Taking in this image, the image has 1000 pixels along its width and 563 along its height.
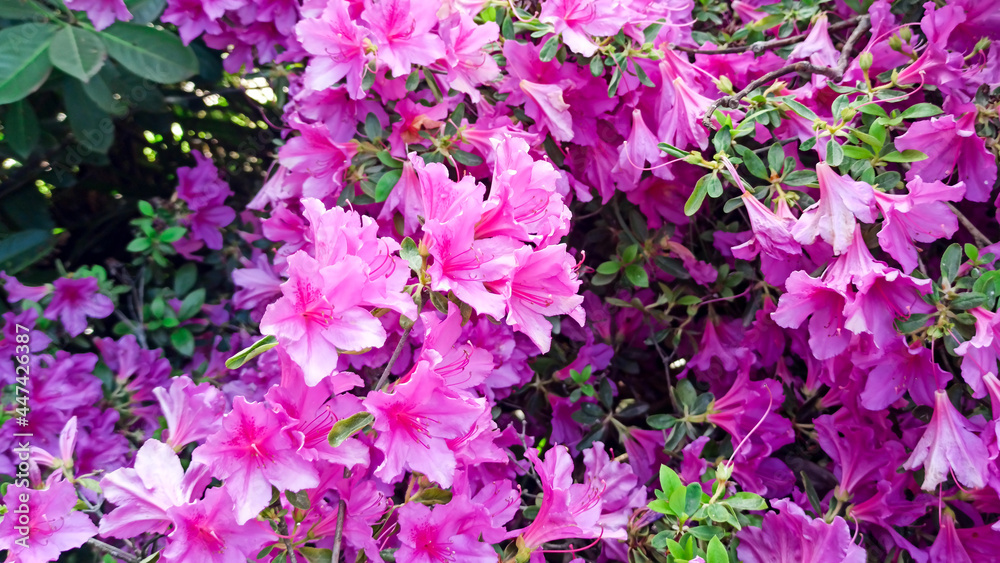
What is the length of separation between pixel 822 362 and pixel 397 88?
Answer: 2.89ft

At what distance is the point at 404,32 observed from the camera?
112cm

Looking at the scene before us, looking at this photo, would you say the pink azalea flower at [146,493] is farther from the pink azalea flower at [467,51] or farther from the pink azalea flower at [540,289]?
the pink azalea flower at [467,51]

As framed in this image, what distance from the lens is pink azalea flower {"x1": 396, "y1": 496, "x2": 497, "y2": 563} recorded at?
2.88 ft

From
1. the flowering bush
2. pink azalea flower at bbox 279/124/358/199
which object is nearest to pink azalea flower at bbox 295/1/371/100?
the flowering bush

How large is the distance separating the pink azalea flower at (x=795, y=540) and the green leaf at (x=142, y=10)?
1.60m

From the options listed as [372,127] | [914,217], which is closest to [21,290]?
[372,127]

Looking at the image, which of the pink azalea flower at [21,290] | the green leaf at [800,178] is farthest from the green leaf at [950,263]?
the pink azalea flower at [21,290]

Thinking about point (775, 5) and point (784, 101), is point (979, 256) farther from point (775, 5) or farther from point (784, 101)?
point (775, 5)

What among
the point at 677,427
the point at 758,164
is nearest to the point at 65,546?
the point at 677,427

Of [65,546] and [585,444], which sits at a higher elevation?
[65,546]

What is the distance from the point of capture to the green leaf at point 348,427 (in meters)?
0.77

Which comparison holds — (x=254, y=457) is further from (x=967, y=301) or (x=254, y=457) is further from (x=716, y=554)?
(x=967, y=301)

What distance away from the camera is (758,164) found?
3.62ft

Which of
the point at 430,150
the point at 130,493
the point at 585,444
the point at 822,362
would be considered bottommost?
the point at 585,444
